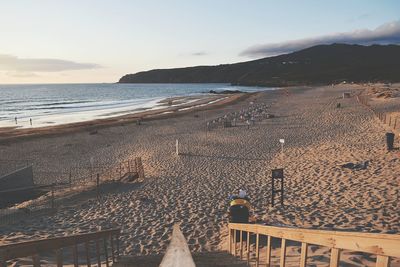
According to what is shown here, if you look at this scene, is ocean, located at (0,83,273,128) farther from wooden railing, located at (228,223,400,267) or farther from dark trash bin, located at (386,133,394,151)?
wooden railing, located at (228,223,400,267)

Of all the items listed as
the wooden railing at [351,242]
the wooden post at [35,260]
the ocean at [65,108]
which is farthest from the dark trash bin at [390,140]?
the ocean at [65,108]

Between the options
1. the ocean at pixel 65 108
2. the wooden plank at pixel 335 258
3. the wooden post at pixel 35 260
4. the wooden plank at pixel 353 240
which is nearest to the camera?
the wooden plank at pixel 353 240

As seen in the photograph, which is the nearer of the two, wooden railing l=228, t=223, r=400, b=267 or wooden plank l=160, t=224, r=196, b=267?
wooden railing l=228, t=223, r=400, b=267

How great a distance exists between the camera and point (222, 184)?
46.7ft

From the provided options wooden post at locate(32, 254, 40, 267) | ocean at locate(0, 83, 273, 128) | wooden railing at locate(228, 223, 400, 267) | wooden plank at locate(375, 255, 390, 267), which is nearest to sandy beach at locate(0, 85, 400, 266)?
wooden railing at locate(228, 223, 400, 267)

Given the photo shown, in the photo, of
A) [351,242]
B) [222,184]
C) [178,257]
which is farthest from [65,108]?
[351,242]

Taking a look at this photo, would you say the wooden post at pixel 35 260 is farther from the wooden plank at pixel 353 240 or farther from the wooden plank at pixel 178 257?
the wooden plank at pixel 353 240

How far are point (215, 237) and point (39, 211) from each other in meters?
6.41

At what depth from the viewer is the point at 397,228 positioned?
28.7 feet

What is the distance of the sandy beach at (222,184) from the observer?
32.1 ft

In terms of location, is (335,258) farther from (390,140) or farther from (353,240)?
(390,140)

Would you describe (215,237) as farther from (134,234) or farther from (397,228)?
(397,228)

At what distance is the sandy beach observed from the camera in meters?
9.77

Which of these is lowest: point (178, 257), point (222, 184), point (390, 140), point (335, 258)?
point (222, 184)
